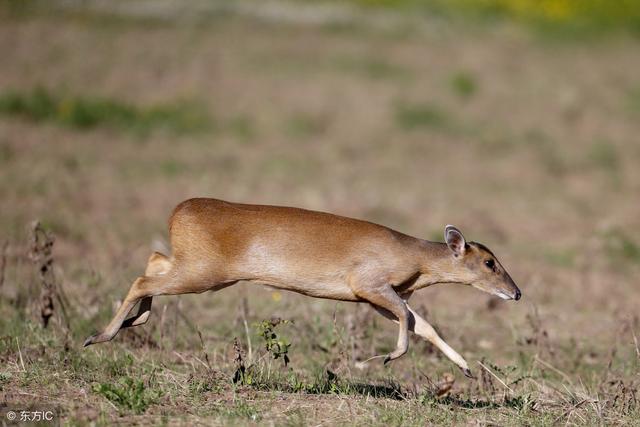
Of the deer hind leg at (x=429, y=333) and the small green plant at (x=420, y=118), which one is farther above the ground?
the small green plant at (x=420, y=118)

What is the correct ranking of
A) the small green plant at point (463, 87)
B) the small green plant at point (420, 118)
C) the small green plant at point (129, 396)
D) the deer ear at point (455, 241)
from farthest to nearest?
the small green plant at point (463, 87), the small green plant at point (420, 118), the deer ear at point (455, 241), the small green plant at point (129, 396)

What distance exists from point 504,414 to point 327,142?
12975 mm

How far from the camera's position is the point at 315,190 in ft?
53.0

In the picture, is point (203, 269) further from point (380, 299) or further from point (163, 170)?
point (163, 170)

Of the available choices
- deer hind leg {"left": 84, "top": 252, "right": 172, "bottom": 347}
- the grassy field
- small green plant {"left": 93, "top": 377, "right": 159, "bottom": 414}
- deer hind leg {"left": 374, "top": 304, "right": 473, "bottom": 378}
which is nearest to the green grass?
the grassy field

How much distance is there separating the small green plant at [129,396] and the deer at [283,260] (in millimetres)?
644

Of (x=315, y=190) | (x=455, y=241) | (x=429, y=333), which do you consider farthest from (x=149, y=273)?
(x=315, y=190)

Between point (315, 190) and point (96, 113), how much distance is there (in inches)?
199

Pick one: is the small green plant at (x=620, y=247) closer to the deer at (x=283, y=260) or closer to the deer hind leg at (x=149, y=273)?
the deer at (x=283, y=260)

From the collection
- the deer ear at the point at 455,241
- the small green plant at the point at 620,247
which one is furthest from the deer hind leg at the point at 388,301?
the small green plant at the point at 620,247

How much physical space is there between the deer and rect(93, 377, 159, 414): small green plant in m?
0.64

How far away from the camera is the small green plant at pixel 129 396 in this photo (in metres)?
6.30

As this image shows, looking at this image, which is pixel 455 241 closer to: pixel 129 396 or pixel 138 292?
pixel 138 292

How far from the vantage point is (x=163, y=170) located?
658 inches
